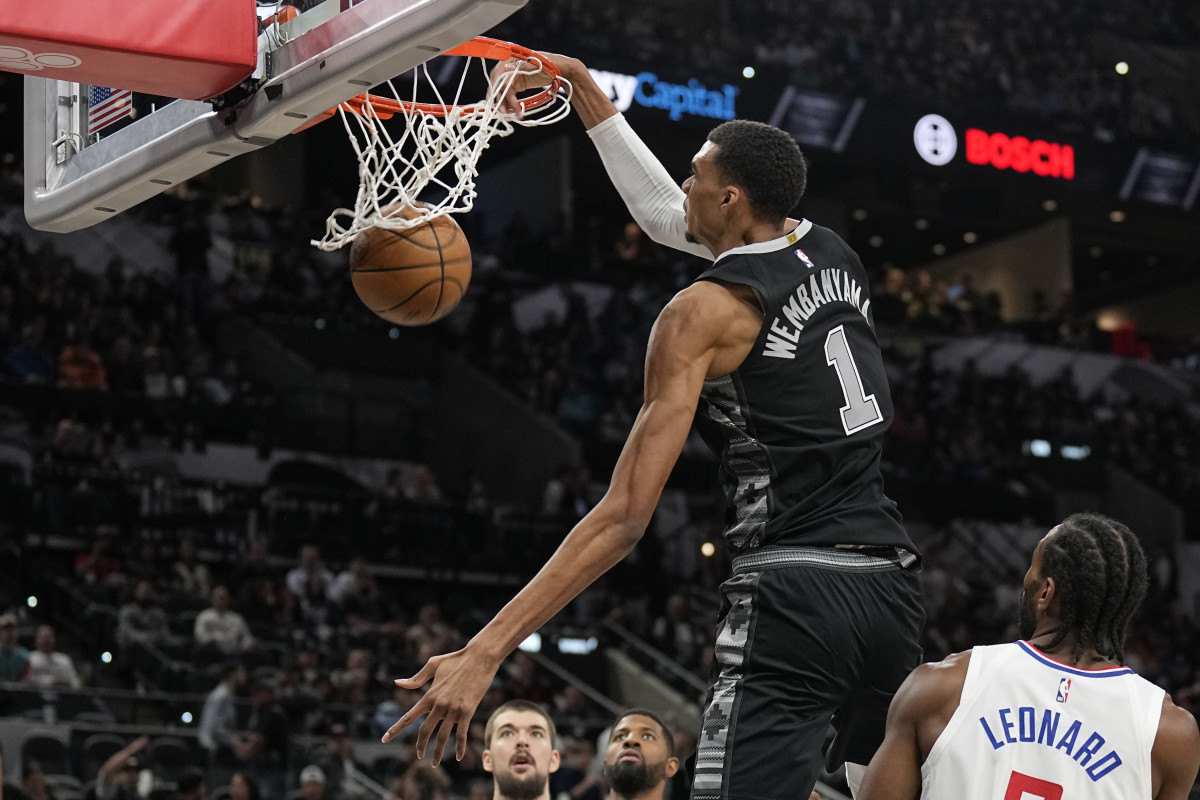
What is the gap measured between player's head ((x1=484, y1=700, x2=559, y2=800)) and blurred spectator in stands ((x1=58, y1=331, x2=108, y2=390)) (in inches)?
414

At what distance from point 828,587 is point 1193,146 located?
2245 cm

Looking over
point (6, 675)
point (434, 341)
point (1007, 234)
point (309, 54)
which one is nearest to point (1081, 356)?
point (1007, 234)

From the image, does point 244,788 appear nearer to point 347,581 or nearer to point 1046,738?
point 347,581

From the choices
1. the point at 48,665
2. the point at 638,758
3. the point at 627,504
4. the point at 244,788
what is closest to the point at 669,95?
the point at 48,665

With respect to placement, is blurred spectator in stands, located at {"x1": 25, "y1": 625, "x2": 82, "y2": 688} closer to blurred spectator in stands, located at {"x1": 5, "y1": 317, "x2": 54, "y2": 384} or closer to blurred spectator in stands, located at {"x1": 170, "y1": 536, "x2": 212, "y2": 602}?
blurred spectator in stands, located at {"x1": 170, "y1": 536, "x2": 212, "y2": 602}

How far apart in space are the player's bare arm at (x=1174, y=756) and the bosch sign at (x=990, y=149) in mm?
A: 19359

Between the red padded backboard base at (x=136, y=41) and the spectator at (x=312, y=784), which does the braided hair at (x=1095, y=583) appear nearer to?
the red padded backboard base at (x=136, y=41)

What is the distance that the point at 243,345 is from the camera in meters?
18.1

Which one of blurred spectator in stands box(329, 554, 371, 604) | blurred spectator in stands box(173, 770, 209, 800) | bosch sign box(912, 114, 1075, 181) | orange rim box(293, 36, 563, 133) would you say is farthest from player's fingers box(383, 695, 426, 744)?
bosch sign box(912, 114, 1075, 181)

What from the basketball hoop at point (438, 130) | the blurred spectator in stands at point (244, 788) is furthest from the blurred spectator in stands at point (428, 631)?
the basketball hoop at point (438, 130)

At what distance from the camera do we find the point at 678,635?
15328 millimetres

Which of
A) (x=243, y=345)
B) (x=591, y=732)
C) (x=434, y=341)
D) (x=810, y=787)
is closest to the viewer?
(x=810, y=787)

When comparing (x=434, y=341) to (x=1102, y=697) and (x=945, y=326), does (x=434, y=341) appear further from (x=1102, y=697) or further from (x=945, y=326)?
(x=1102, y=697)

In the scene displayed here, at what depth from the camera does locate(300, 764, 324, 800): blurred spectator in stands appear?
9.88m
